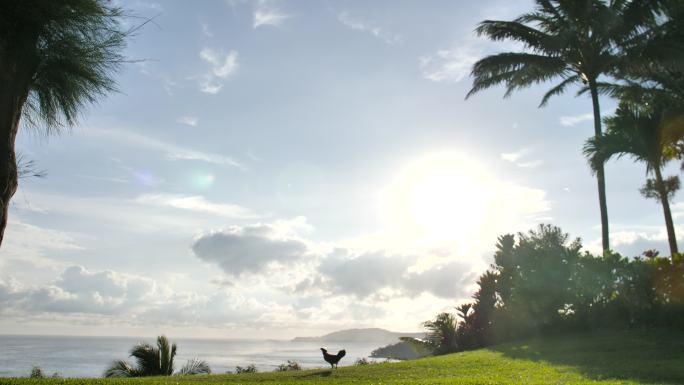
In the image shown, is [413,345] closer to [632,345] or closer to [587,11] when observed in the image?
[632,345]

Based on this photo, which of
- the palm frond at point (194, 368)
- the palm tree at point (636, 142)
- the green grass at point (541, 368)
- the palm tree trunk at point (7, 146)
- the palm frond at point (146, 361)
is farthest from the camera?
the palm tree at point (636, 142)

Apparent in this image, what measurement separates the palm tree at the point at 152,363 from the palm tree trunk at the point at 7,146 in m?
12.9

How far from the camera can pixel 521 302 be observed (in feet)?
75.3

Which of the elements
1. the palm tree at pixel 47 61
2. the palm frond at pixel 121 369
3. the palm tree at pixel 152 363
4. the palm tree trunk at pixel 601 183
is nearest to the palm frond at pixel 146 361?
the palm tree at pixel 152 363

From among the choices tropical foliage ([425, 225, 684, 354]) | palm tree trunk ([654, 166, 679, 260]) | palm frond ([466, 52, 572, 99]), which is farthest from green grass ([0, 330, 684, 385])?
palm frond ([466, 52, 572, 99])

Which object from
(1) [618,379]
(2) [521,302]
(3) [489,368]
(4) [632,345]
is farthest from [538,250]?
(1) [618,379]

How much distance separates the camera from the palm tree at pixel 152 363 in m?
19.6

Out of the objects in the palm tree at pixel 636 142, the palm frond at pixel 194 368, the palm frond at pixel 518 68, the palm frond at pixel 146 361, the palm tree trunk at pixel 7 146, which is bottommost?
the palm frond at pixel 194 368

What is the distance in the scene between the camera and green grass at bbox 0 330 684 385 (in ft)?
40.1

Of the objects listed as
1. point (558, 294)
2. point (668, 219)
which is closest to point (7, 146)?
point (558, 294)

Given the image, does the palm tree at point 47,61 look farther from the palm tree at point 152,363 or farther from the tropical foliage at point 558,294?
the tropical foliage at point 558,294

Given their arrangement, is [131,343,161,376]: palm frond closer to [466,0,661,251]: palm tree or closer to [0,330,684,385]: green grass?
[0,330,684,385]: green grass

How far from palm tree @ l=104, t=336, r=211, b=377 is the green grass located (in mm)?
5075

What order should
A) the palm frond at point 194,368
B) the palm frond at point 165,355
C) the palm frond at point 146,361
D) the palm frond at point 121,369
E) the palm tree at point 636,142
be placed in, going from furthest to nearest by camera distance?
the palm tree at point 636,142 < the palm frond at point 194,368 < the palm frond at point 165,355 < the palm frond at point 146,361 < the palm frond at point 121,369
